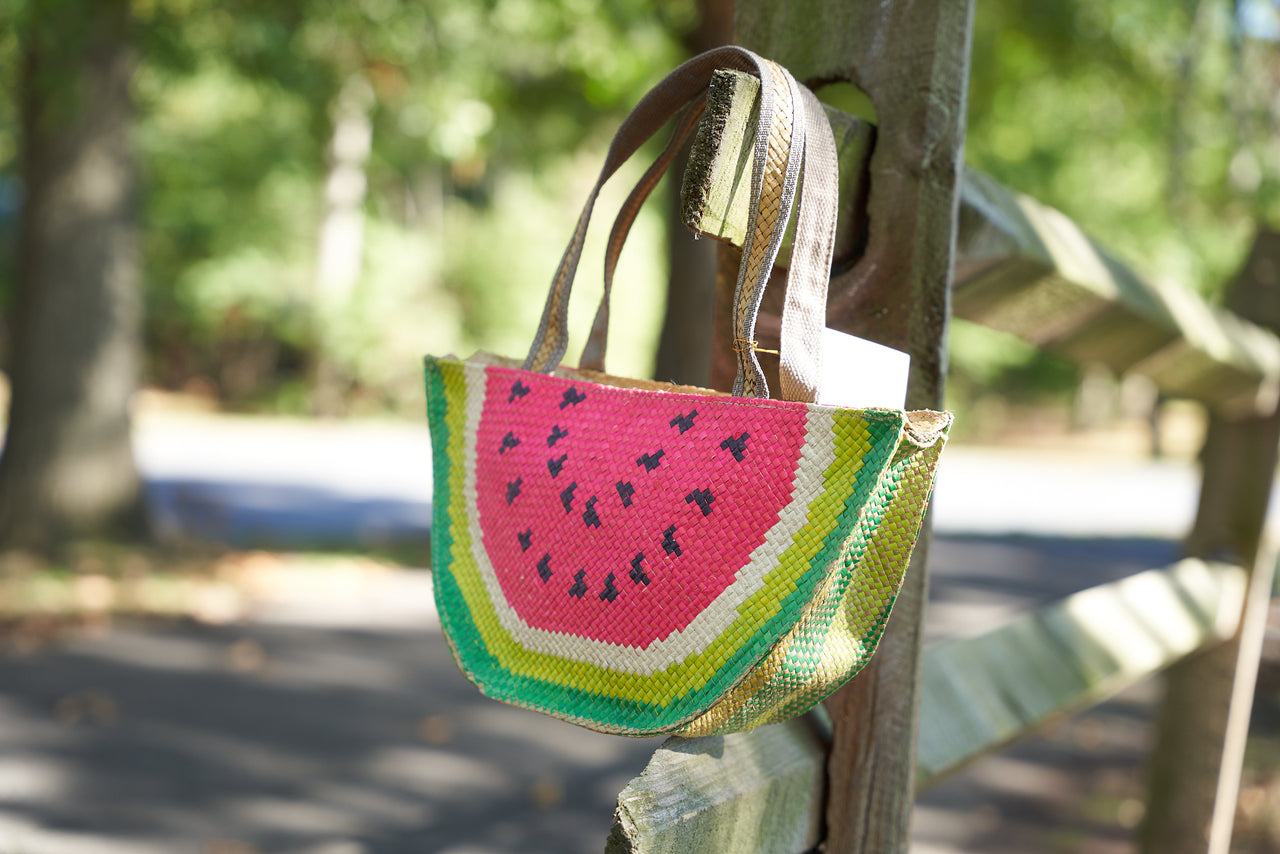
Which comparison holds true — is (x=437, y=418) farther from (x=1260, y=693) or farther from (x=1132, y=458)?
(x=1132, y=458)

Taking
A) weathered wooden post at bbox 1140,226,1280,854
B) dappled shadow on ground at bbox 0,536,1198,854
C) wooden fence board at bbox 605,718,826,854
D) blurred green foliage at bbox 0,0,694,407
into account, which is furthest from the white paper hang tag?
blurred green foliage at bbox 0,0,694,407

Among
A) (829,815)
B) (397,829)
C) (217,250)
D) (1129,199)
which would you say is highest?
(1129,199)

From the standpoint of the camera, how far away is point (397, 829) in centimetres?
366

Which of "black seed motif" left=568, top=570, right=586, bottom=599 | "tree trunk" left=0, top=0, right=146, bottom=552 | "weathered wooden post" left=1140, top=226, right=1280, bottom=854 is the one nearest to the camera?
"black seed motif" left=568, top=570, right=586, bottom=599

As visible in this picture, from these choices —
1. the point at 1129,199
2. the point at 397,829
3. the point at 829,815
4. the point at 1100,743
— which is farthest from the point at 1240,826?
the point at 1129,199

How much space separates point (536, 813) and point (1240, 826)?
2.66 metres

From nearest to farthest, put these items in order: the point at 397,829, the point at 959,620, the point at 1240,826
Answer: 1. the point at 397,829
2. the point at 1240,826
3. the point at 959,620

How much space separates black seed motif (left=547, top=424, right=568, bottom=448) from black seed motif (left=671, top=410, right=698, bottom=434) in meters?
0.13

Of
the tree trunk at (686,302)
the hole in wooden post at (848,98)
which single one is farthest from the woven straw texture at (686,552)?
the tree trunk at (686,302)

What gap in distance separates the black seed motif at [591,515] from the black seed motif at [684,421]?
0.33 feet

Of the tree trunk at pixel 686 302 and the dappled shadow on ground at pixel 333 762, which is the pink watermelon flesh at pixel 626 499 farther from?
the tree trunk at pixel 686 302

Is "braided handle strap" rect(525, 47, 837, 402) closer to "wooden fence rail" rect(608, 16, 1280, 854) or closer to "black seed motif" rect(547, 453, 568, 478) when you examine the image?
"wooden fence rail" rect(608, 16, 1280, 854)

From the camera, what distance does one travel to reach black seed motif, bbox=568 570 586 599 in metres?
0.89

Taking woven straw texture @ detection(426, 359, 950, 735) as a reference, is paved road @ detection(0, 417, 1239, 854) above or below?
below
